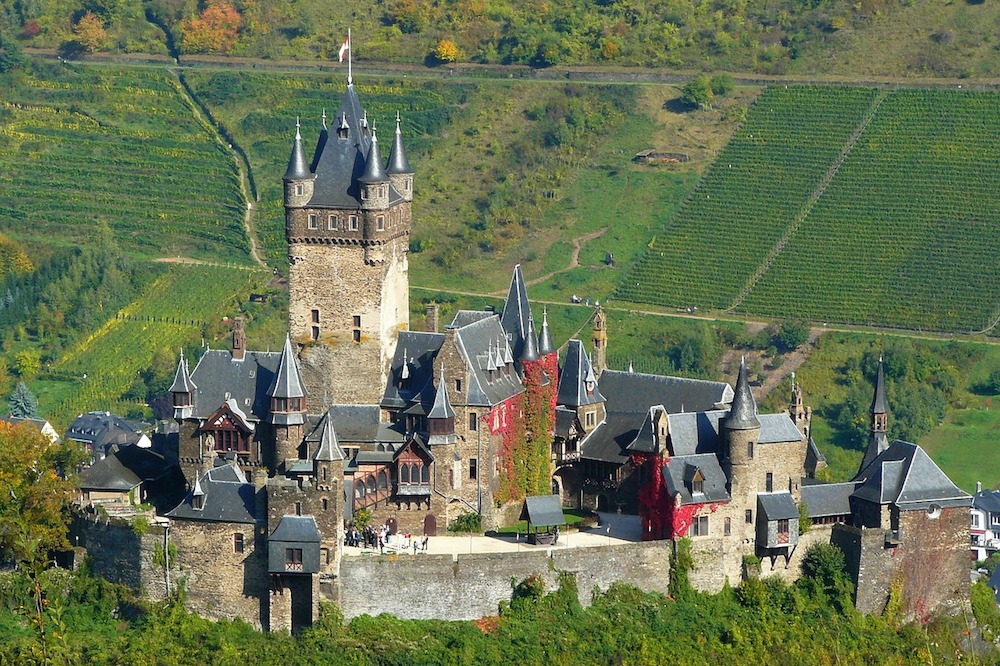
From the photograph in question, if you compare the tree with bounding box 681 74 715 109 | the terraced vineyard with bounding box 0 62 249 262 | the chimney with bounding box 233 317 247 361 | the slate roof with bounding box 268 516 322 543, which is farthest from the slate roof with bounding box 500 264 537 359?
the tree with bounding box 681 74 715 109

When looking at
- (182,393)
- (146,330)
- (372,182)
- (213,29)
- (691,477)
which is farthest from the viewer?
(213,29)

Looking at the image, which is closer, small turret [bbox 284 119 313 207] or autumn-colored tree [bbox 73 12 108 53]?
small turret [bbox 284 119 313 207]

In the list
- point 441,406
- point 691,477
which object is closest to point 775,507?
point 691,477

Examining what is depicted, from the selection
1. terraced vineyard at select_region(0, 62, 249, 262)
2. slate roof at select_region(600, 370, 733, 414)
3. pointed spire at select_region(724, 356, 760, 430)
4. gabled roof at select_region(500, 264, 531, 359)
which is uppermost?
terraced vineyard at select_region(0, 62, 249, 262)

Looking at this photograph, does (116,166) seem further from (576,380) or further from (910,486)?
(910,486)

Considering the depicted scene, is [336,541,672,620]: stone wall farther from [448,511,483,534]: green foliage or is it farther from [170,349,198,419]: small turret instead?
[170,349,198,419]: small turret

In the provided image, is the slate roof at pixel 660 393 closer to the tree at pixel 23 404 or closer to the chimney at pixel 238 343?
the chimney at pixel 238 343

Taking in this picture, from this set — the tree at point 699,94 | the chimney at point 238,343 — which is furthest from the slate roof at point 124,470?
the tree at point 699,94
